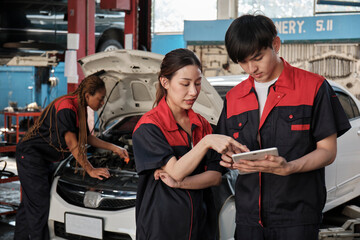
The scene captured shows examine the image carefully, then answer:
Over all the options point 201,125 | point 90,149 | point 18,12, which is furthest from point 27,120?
point 201,125

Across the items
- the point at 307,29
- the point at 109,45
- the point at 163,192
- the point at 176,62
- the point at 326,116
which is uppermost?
the point at 307,29

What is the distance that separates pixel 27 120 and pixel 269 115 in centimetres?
783

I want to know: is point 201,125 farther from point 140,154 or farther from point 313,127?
point 313,127

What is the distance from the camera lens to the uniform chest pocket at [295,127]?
5.76 feet

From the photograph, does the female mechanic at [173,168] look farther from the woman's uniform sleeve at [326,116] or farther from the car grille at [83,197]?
the car grille at [83,197]

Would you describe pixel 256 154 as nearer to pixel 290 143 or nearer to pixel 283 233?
pixel 290 143

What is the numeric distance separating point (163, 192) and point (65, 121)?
1.64m

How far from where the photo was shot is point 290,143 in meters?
1.76

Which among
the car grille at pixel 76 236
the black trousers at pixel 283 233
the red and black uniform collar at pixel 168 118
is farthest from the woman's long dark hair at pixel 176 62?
the car grille at pixel 76 236

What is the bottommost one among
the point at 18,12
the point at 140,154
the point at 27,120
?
the point at 27,120

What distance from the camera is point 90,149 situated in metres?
4.05

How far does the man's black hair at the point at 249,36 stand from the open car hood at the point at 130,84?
37.2 inches

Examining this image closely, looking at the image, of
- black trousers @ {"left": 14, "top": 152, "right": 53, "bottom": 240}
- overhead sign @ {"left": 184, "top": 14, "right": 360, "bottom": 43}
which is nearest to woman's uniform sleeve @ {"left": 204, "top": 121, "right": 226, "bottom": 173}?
black trousers @ {"left": 14, "top": 152, "right": 53, "bottom": 240}

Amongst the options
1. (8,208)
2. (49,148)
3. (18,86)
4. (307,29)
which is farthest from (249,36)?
(18,86)
